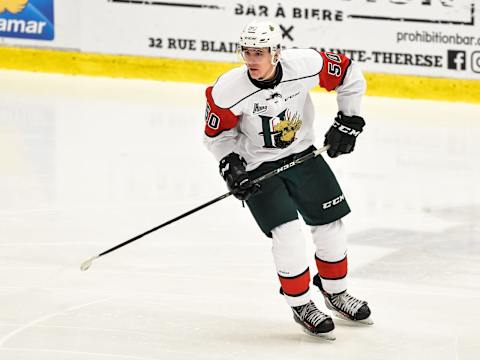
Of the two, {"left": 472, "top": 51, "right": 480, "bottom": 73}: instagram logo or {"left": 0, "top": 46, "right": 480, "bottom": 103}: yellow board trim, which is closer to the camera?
{"left": 472, "top": 51, "right": 480, "bottom": 73}: instagram logo

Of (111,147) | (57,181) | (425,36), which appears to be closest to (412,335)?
(57,181)

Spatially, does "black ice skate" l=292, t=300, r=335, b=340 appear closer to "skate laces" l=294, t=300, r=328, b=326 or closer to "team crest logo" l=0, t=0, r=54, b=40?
"skate laces" l=294, t=300, r=328, b=326

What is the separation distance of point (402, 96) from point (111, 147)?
2656 mm

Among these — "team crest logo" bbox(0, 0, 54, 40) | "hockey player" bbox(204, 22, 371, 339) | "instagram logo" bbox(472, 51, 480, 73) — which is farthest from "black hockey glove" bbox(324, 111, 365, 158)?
"team crest logo" bbox(0, 0, 54, 40)

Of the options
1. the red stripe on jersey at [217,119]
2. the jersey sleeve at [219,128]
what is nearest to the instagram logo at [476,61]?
the jersey sleeve at [219,128]

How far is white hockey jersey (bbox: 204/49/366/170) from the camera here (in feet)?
12.9

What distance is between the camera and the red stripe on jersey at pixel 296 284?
13.0ft

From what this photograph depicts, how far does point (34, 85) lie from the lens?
9.40 metres

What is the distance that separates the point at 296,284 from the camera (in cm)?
397

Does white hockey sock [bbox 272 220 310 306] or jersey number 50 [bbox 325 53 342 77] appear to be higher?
jersey number 50 [bbox 325 53 342 77]

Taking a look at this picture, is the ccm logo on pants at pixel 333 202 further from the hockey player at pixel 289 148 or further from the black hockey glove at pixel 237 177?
the black hockey glove at pixel 237 177

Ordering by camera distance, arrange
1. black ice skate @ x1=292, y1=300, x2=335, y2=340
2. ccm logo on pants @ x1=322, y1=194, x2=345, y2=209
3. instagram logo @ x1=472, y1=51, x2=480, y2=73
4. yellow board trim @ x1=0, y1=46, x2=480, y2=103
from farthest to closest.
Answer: yellow board trim @ x1=0, y1=46, x2=480, y2=103, instagram logo @ x1=472, y1=51, x2=480, y2=73, ccm logo on pants @ x1=322, y1=194, x2=345, y2=209, black ice skate @ x1=292, y1=300, x2=335, y2=340

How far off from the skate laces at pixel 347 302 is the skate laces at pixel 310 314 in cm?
17

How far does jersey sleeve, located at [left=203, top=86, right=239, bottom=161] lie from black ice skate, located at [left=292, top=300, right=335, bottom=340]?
570mm
